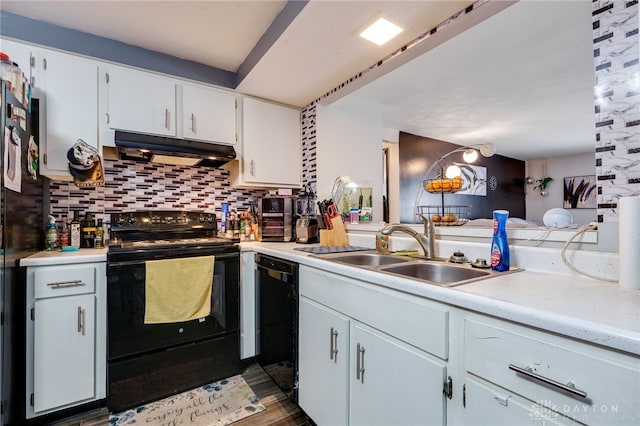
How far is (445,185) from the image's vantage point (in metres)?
1.83

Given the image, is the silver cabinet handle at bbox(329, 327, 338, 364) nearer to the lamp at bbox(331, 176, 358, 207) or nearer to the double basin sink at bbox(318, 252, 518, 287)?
the double basin sink at bbox(318, 252, 518, 287)

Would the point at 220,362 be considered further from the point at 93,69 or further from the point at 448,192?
the point at 93,69

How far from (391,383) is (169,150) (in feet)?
6.11

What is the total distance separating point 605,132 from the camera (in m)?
1.03

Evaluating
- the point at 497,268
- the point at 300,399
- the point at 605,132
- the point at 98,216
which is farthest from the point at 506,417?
the point at 98,216

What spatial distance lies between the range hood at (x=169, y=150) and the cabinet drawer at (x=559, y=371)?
1.93 meters

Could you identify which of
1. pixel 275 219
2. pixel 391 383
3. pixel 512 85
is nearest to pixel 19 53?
pixel 275 219

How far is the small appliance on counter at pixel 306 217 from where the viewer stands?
2266mm

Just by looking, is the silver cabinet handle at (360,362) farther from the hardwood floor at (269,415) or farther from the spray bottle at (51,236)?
the spray bottle at (51,236)

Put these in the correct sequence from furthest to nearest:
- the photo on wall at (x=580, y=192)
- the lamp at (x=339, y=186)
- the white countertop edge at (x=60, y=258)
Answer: the lamp at (x=339, y=186), the white countertop edge at (x=60, y=258), the photo on wall at (x=580, y=192)

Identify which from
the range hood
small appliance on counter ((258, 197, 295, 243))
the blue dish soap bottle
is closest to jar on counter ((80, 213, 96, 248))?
the range hood

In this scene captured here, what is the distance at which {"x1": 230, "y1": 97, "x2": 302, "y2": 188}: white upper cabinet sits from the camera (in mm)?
2371

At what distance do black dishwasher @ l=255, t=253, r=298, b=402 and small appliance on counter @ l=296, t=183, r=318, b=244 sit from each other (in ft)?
1.32

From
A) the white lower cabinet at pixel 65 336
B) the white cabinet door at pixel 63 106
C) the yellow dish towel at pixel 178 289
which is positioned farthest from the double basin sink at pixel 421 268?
the white cabinet door at pixel 63 106
